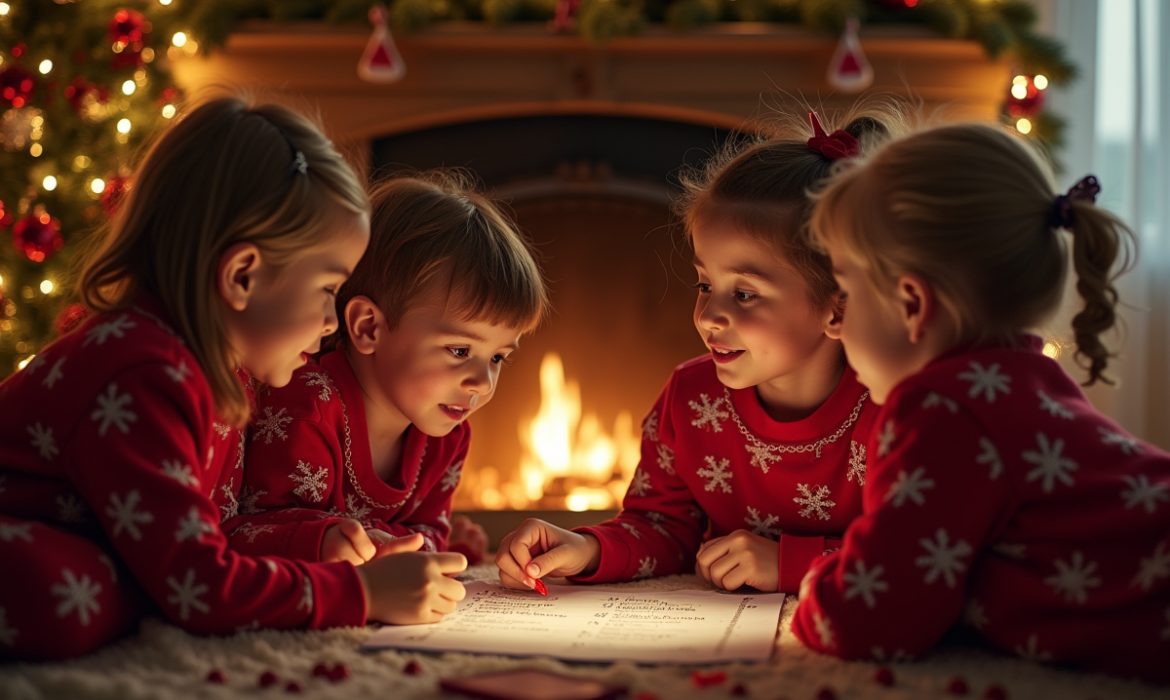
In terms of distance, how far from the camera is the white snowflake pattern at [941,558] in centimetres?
76

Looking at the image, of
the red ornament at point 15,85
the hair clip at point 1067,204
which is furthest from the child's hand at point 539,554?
the red ornament at point 15,85

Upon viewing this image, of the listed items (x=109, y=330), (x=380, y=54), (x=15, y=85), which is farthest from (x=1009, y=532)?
(x=15, y=85)

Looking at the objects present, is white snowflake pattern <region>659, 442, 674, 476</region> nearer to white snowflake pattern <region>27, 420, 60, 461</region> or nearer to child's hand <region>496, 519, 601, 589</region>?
child's hand <region>496, 519, 601, 589</region>

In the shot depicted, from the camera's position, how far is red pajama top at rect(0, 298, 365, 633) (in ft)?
2.58

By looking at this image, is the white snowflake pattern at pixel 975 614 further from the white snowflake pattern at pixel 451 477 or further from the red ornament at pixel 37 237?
the red ornament at pixel 37 237

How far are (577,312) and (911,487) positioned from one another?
1540mm

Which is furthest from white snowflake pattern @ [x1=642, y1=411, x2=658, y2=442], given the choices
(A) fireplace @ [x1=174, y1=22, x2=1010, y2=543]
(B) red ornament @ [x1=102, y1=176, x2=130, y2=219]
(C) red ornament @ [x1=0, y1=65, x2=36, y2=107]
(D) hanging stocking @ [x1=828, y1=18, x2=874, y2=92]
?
(C) red ornament @ [x1=0, y1=65, x2=36, y2=107]

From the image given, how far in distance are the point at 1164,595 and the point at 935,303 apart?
0.27m

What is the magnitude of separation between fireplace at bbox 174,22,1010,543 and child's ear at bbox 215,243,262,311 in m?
1.27

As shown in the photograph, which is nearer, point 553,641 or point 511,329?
point 553,641

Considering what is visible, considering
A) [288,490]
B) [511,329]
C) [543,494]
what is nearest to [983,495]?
[511,329]

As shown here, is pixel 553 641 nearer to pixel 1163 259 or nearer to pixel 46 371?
pixel 46 371

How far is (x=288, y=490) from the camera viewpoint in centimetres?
108

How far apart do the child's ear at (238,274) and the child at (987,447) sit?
1.68ft
